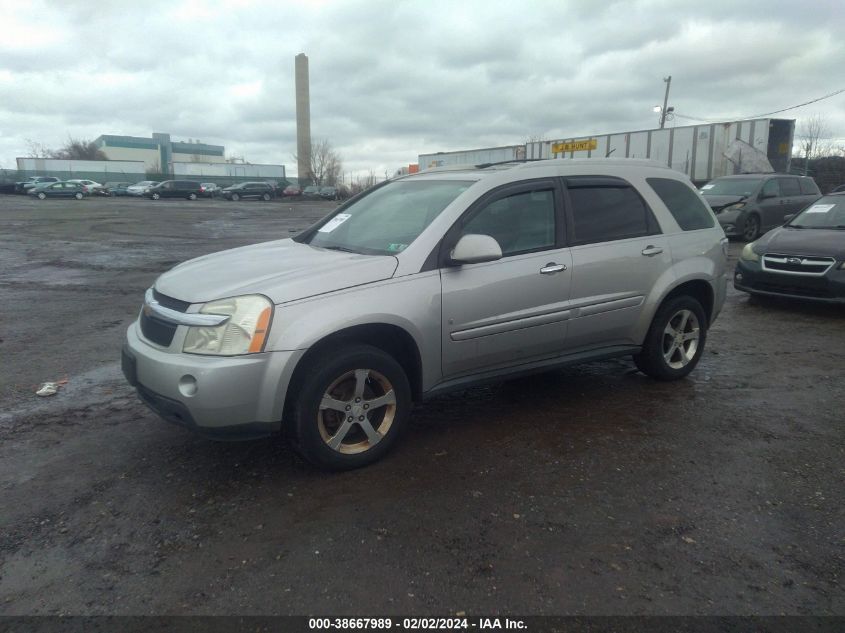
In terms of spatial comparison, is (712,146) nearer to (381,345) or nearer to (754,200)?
(754,200)

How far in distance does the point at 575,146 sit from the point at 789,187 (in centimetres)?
1457

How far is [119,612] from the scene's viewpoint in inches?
100

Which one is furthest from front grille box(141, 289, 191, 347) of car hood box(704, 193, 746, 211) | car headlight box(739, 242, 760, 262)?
car hood box(704, 193, 746, 211)

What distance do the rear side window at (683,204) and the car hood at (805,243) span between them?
3143 mm

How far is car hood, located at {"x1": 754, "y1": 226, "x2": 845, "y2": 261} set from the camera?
7.66 metres

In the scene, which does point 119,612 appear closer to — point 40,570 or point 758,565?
point 40,570

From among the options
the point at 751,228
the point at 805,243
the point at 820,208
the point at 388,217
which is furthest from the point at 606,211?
the point at 751,228

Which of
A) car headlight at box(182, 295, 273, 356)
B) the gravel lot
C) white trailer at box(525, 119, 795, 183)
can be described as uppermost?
white trailer at box(525, 119, 795, 183)

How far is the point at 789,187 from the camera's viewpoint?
16.2m

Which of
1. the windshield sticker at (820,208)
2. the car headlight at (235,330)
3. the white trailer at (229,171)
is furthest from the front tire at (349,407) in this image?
the white trailer at (229,171)

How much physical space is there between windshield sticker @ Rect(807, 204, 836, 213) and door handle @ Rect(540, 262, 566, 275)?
660cm

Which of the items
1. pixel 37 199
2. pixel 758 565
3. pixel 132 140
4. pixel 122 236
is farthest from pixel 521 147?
pixel 132 140

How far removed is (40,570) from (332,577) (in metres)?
1.30

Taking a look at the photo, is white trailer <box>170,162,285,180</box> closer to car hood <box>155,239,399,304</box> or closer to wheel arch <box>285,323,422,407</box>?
car hood <box>155,239,399,304</box>
